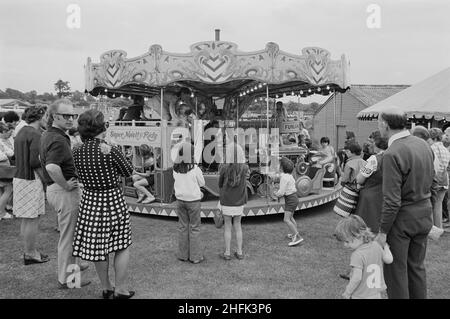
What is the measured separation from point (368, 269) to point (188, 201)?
8.14ft

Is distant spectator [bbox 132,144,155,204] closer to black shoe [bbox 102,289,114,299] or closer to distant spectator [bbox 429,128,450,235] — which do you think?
black shoe [bbox 102,289,114,299]

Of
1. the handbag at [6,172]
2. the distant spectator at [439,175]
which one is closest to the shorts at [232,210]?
the distant spectator at [439,175]

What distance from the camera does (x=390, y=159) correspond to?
8.87 feet

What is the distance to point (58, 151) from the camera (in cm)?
348

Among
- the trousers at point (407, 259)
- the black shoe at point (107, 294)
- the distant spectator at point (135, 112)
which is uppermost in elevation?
the distant spectator at point (135, 112)

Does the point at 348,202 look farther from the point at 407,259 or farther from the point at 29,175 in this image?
the point at 29,175

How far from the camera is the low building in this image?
25.0 m

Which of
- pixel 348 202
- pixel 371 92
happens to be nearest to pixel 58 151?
pixel 348 202

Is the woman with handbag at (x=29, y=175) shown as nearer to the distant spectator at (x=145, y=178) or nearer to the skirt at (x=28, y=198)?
the skirt at (x=28, y=198)

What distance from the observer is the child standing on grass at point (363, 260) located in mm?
2607

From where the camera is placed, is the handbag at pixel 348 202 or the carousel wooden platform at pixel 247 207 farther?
the carousel wooden platform at pixel 247 207

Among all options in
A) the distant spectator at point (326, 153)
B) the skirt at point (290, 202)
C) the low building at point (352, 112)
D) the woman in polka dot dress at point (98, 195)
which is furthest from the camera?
the low building at point (352, 112)

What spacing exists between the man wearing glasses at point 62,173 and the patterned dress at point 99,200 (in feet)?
1.32

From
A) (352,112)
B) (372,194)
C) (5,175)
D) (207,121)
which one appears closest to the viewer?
(372,194)
